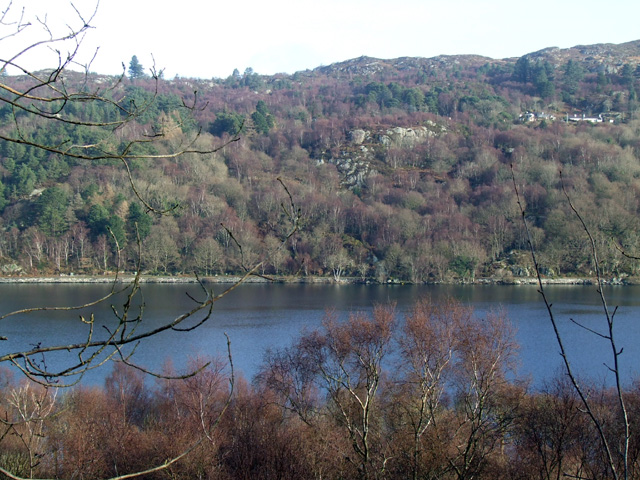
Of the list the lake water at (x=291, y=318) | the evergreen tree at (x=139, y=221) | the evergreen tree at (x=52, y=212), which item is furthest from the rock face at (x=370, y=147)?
the evergreen tree at (x=52, y=212)

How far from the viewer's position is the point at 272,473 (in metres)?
10.2

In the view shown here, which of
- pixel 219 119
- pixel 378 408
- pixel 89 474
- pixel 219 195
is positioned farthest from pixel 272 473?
pixel 219 119

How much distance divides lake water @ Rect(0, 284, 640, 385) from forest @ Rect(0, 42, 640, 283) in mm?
3094

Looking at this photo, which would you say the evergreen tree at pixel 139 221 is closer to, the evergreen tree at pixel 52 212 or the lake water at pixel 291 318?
the lake water at pixel 291 318

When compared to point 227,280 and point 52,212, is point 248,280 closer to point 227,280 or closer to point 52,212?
point 227,280

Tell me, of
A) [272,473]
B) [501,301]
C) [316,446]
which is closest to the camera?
[272,473]

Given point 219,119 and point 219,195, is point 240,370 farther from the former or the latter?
point 219,119

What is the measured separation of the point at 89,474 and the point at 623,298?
30800 millimetres

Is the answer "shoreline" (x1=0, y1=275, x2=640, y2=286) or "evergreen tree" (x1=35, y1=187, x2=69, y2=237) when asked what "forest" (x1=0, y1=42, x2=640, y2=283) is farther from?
"shoreline" (x1=0, y1=275, x2=640, y2=286)

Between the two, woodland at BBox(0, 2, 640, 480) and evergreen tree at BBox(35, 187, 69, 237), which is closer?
woodland at BBox(0, 2, 640, 480)

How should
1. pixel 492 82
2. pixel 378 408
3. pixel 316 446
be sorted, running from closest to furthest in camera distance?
1. pixel 316 446
2. pixel 378 408
3. pixel 492 82

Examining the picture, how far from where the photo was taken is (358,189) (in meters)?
59.7

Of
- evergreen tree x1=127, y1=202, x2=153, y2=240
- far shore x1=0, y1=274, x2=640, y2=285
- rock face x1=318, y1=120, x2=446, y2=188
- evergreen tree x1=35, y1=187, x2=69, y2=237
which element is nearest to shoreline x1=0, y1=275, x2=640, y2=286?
far shore x1=0, y1=274, x2=640, y2=285

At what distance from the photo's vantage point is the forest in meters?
45.6
